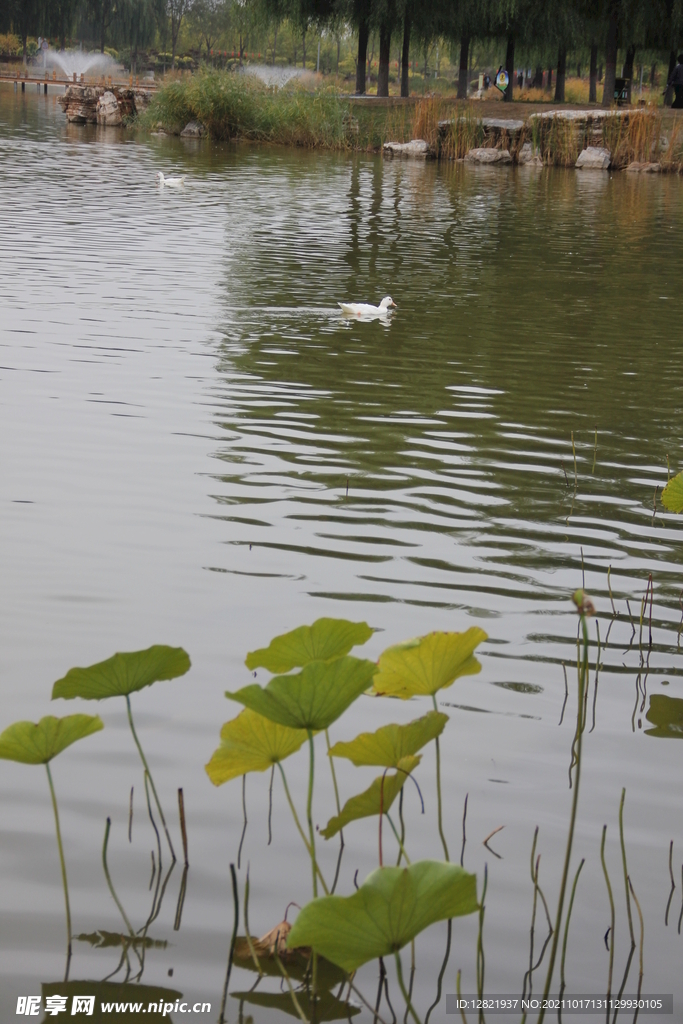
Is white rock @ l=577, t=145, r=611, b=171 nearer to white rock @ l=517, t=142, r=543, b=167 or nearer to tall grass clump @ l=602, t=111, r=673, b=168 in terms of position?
tall grass clump @ l=602, t=111, r=673, b=168

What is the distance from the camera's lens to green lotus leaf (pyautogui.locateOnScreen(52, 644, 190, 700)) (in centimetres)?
198

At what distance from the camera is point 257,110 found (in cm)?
3372

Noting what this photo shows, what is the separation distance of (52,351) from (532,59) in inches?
1832

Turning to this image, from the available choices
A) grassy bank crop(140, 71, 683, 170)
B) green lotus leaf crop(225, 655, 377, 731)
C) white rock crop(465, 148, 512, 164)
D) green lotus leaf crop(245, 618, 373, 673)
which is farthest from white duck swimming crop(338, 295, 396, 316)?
white rock crop(465, 148, 512, 164)

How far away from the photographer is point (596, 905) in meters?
2.42

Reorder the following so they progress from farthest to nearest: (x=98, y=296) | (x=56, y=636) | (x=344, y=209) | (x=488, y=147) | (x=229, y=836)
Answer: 1. (x=488, y=147)
2. (x=344, y=209)
3. (x=98, y=296)
4. (x=56, y=636)
5. (x=229, y=836)

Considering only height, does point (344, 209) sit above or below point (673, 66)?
below

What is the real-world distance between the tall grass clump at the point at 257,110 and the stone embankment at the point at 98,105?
5.98 m

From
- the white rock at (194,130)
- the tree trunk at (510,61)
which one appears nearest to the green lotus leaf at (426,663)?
the white rock at (194,130)

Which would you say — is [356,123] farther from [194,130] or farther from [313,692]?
[313,692]

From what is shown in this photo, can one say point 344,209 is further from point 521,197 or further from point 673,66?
point 673,66

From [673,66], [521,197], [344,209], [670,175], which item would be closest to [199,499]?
[344,209]

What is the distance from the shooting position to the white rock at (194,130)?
114 ft

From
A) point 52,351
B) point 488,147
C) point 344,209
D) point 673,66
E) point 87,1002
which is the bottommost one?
point 87,1002
